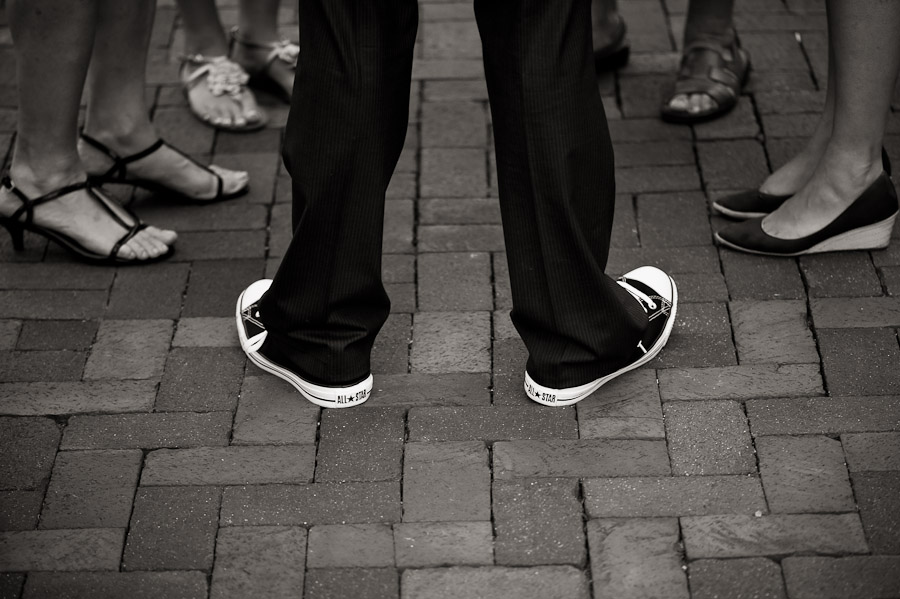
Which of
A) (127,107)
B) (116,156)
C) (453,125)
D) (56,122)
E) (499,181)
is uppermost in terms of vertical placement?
(499,181)

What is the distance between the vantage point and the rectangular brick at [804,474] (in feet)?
6.82

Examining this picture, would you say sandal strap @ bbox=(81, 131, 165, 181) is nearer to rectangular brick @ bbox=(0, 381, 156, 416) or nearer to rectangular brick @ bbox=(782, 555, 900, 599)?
rectangular brick @ bbox=(0, 381, 156, 416)

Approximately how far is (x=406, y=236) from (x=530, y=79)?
1.05 meters

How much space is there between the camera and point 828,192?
Answer: 2.77 metres

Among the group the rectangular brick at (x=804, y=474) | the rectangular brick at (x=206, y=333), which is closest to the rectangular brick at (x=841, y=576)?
the rectangular brick at (x=804, y=474)

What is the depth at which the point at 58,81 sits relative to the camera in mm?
2674

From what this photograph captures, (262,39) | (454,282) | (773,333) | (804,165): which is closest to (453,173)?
(454,282)

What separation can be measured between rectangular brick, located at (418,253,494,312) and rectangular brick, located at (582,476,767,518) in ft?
2.34

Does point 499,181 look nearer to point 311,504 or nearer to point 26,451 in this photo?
point 311,504

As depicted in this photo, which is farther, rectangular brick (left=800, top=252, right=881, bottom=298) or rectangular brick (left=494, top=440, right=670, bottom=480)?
rectangular brick (left=800, top=252, right=881, bottom=298)

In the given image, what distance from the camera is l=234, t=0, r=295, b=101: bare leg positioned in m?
3.58

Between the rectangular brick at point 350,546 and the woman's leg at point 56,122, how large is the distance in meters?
1.15

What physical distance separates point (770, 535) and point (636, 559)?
0.27m

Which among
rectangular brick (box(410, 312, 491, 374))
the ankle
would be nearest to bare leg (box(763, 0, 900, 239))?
rectangular brick (box(410, 312, 491, 374))
